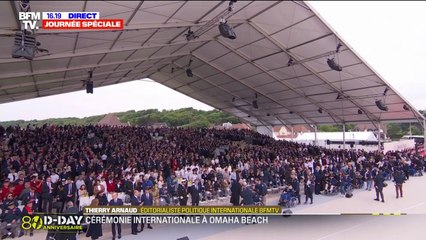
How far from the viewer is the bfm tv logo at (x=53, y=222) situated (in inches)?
309

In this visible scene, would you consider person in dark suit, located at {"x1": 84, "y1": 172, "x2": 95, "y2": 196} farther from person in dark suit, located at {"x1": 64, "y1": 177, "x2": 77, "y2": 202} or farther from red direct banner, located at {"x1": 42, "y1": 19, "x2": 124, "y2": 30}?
red direct banner, located at {"x1": 42, "y1": 19, "x2": 124, "y2": 30}

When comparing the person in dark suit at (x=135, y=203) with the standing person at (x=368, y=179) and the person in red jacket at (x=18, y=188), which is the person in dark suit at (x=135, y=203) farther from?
the standing person at (x=368, y=179)

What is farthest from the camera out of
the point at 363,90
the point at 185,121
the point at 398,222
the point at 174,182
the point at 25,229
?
the point at 185,121

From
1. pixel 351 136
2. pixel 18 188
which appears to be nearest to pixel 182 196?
pixel 18 188

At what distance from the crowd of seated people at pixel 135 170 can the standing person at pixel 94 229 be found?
0.26m

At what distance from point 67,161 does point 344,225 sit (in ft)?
40.2

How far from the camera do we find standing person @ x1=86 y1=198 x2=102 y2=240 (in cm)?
864

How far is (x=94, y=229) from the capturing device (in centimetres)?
867

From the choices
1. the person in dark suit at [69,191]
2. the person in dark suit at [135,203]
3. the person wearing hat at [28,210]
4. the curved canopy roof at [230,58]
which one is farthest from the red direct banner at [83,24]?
the person in dark suit at [135,203]

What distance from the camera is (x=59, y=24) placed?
970cm

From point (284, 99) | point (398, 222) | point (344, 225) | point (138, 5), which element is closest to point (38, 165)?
point (138, 5)

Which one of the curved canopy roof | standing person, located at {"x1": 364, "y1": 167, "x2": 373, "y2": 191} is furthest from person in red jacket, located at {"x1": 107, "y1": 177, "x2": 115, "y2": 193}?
standing person, located at {"x1": 364, "y1": 167, "x2": 373, "y2": 191}

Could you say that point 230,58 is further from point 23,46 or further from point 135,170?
point 23,46

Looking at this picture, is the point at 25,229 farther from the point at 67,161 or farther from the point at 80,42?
the point at 80,42
